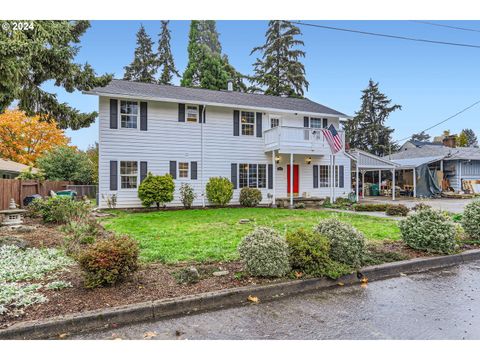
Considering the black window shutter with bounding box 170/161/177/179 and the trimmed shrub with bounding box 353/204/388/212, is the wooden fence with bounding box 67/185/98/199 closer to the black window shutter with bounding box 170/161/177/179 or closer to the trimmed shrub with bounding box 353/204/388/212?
the black window shutter with bounding box 170/161/177/179

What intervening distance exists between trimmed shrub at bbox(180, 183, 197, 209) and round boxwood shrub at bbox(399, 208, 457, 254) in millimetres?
9775

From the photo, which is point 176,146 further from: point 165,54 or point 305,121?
point 165,54

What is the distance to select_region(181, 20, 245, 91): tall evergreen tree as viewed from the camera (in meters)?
28.2

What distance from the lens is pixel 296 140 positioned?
1578 cm

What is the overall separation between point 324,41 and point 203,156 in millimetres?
7537

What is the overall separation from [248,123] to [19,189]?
36.4 ft

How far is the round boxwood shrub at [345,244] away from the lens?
181 inches

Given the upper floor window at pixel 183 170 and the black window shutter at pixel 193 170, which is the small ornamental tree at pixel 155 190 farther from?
the black window shutter at pixel 193 170

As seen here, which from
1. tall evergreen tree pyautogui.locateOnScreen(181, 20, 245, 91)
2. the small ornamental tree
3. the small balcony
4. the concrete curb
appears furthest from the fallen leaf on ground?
tall evergreen tree pyautogui.locateOnScreen(181, 20, 245, 91)

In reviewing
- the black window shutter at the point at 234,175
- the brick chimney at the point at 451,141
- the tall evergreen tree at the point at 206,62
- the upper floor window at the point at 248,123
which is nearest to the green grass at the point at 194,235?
the black window shutter at the point at 234,175

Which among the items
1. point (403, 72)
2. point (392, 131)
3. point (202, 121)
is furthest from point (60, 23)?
point (392, 131)
